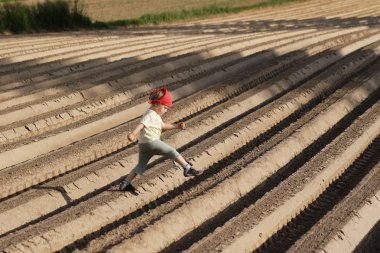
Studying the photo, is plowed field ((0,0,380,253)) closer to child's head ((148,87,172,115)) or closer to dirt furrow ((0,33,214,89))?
dirt furrow ((0,33,214,89))

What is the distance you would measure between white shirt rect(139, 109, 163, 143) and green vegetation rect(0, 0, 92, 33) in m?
12.5

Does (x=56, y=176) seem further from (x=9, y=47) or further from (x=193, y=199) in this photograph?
(x=9, y=47)

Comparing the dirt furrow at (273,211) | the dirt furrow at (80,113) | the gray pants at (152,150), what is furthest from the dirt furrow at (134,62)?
the dirt furrow at (273,211)

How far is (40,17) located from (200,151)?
41.6 ft

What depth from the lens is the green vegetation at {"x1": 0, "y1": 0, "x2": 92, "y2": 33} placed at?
16078 mm

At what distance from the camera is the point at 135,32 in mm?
15945

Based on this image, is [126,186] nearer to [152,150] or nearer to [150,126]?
[152,150]

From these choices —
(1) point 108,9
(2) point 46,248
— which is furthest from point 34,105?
(1) point 108,9

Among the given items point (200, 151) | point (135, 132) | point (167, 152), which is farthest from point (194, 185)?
point (135, 132)

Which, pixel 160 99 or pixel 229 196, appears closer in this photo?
pixel 160 99

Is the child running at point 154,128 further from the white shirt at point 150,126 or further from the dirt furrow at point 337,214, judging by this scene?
the dirt furrow at point 337,214

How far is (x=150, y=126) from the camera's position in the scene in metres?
4.63

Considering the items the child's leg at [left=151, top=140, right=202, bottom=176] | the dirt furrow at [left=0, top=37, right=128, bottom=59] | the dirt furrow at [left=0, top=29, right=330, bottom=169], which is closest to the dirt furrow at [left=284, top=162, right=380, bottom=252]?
the child's leg at [left=151, top=140, right=202, bottom=176]

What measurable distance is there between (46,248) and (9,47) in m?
Result: 9.18
